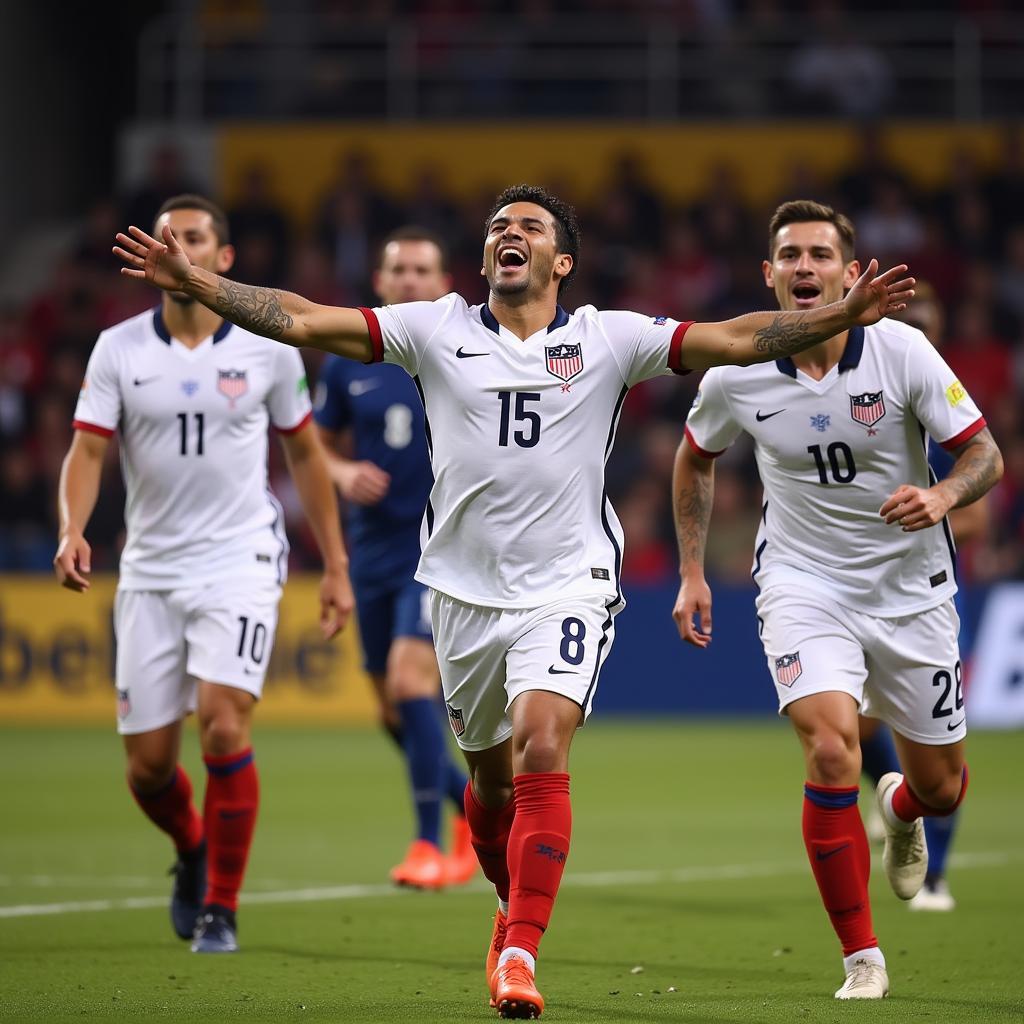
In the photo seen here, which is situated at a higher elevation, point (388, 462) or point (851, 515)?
point (388, 462)

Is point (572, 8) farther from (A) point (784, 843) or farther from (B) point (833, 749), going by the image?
(B) point (833, 749)

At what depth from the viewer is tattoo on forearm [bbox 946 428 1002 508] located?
6582 mm

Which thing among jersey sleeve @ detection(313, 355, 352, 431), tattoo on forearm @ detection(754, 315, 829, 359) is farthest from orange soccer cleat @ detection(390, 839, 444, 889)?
tattoo on forearm @ detection(754, 315, 829, 359)

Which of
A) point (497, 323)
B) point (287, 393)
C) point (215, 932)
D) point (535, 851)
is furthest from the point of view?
point (287, 393)

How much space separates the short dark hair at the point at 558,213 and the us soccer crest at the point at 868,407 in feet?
3.57

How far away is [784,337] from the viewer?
242 inches

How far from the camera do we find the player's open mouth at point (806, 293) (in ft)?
23.3

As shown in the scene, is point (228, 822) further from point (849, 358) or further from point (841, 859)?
point (849, 358)

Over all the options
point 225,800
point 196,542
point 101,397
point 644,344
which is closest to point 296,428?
point 196,542

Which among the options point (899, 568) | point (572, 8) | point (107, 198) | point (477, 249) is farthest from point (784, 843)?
point (107, 198)

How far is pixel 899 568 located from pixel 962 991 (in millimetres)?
1460

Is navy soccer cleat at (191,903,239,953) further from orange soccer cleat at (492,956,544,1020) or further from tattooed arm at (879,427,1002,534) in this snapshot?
tattooed arm at (879,427,1002,534)

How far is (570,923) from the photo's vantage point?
827cm

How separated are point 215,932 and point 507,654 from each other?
2.01 m
